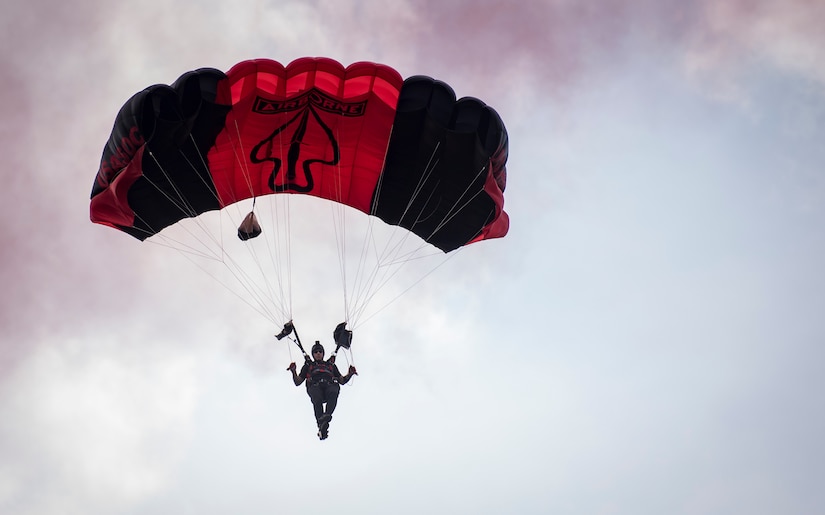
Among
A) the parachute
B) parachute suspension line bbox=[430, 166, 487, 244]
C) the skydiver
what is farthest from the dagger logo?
the skydiver

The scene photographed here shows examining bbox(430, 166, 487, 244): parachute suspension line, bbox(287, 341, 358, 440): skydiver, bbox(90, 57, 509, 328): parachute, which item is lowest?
bbox(287, 341, 358, 440): skydiver

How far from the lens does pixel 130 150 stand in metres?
15.5

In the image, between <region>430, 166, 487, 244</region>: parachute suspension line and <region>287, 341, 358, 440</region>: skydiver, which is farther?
<region>430, 166, 487, 244</region>: parachute suspension line

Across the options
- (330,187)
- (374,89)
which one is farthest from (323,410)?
(374,89)

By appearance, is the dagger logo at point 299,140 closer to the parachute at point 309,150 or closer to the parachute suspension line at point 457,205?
the parachute at point 309,150

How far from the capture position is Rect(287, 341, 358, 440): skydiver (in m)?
15.6

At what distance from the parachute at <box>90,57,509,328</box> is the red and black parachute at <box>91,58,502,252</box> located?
0.07 ft

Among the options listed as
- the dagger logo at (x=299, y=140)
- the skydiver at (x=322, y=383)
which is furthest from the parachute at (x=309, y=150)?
the skydiver at (x=322, y=383)

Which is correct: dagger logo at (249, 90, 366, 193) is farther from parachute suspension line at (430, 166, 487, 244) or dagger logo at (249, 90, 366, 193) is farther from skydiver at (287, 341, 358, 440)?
skydiver at (287, 341, 358, 440)

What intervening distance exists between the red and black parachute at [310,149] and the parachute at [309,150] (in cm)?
2

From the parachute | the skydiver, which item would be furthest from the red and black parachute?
the skydiver

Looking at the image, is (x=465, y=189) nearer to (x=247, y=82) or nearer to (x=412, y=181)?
(x=412, y=181)

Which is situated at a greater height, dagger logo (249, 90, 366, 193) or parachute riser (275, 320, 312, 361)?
dagger logo (249, 90, 366, 193)

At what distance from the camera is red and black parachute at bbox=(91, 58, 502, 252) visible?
15500mm
